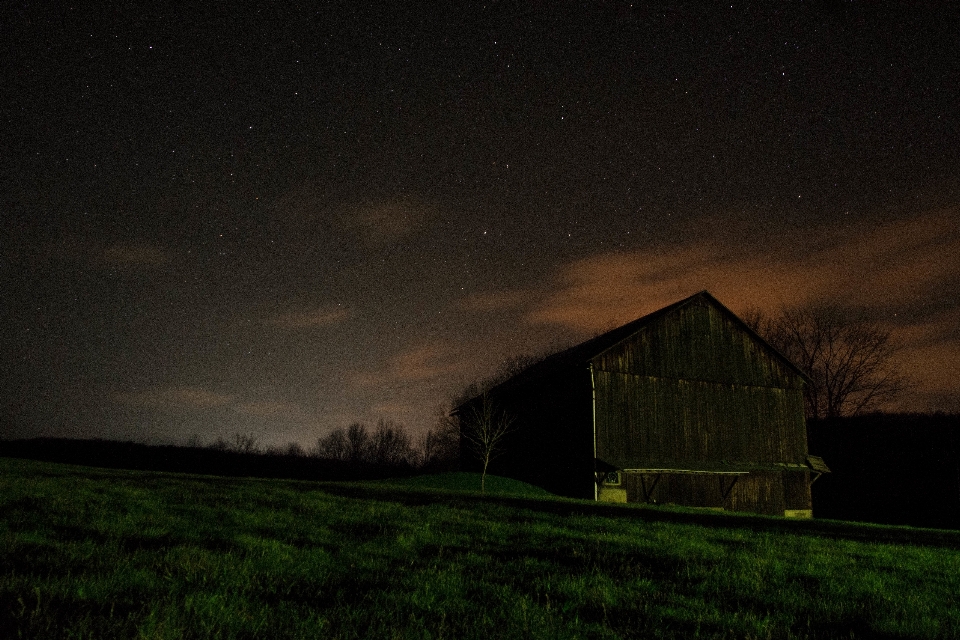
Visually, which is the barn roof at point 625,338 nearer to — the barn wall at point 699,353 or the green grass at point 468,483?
the barn wall at point 699,353

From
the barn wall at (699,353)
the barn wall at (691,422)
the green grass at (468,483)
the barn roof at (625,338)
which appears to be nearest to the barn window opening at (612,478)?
the barn wall at (691,422)

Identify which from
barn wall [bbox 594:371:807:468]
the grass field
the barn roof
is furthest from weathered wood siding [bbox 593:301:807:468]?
the grass field

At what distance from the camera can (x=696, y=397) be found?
33281 millimetres

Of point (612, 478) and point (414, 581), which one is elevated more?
point (414, 581)

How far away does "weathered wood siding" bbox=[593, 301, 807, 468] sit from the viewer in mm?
31734

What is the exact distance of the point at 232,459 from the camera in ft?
189

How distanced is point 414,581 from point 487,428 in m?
31.6

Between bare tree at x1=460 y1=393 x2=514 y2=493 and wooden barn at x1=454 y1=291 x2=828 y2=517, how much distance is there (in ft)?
8.16

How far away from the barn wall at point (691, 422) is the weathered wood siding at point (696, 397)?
5 centimetres

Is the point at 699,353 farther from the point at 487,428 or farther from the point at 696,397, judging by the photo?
the point at 487,428

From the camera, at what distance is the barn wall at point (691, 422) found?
3150 centimetres

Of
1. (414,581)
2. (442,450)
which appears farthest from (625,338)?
(442,450)

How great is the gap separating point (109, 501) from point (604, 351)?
2433 cm

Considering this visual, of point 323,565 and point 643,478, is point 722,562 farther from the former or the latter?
point 643,478
